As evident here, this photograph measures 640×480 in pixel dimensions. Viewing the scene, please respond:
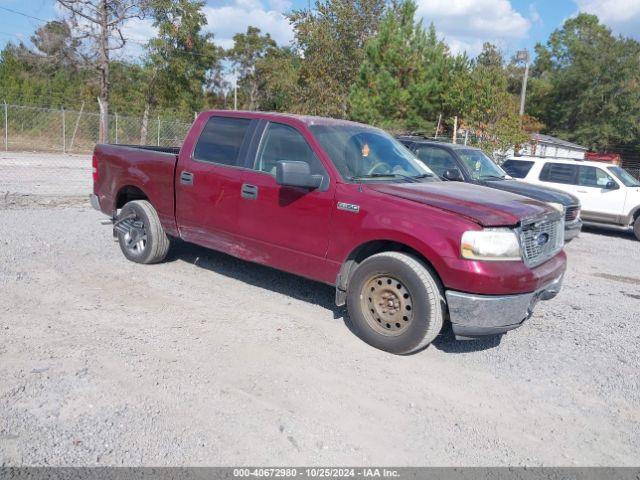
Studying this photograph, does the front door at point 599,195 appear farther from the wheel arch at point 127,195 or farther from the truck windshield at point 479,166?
the wheel arch at point 127,195

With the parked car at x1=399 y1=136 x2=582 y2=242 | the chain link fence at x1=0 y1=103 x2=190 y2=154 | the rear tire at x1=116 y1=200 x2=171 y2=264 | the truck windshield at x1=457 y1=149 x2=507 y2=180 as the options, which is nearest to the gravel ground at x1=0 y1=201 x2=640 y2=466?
the rear tire at x1=116 y1=200 x2=171 y2=264

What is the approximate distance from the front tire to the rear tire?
9.02 ft

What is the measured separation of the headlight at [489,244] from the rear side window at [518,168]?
957 cm

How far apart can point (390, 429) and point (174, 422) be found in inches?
52.0

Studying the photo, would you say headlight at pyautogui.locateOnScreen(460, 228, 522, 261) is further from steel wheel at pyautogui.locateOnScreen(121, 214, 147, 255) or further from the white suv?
the white suv

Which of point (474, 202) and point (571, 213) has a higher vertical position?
point (474, 202)

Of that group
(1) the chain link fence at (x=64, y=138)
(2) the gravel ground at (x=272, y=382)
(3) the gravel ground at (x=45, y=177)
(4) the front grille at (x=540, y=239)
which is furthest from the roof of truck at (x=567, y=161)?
(3) the gravel ground at (x=45, y=177)

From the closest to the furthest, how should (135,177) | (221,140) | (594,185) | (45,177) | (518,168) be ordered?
1. (221,140)
2. (135,177)
3. (594,185)
4. (518,168)
5. (45,177)

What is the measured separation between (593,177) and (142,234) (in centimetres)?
1050

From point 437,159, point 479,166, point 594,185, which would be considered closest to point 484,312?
point 437,159

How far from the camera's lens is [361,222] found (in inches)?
183

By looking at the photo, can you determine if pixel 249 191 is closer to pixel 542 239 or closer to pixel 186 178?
pixel 186 178

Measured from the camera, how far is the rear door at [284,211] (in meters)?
4.95

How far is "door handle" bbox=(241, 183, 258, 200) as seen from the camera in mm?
5336
